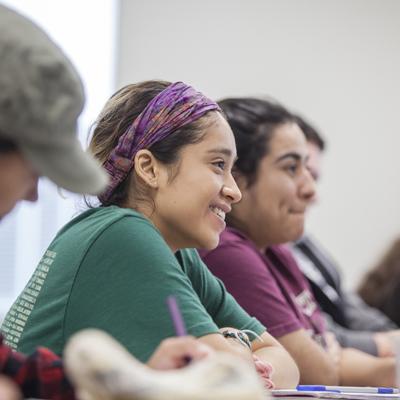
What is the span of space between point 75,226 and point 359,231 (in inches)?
122

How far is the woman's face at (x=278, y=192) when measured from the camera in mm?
1996

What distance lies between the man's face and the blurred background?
301 cm

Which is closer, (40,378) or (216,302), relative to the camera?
(40,378)

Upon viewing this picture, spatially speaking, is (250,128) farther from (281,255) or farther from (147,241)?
A: (147,241)

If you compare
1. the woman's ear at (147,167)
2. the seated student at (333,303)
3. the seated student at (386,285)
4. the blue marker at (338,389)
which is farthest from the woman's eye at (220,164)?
the seated student at (386,285)

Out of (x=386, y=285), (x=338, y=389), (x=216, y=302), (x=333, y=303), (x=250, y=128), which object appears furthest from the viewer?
(x=386, y=285)

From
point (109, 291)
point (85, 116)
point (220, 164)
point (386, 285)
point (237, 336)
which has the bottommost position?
point (386, 285)

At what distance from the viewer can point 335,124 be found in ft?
13.8

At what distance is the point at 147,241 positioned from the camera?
1188mm

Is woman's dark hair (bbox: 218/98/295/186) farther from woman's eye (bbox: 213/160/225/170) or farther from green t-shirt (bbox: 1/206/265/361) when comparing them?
green t-shirt (bbox: 1/206/265/361)

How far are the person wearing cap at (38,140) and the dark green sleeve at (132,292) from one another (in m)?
0.24

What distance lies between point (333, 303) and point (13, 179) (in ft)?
7.14

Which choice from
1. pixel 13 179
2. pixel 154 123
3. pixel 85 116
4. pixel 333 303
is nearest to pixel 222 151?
pixel 154 123

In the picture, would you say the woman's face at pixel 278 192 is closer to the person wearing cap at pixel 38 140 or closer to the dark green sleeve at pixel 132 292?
the dark green sleeve at pixel 132 292
